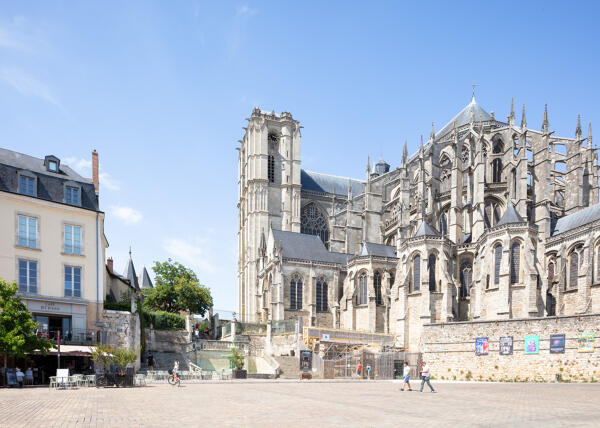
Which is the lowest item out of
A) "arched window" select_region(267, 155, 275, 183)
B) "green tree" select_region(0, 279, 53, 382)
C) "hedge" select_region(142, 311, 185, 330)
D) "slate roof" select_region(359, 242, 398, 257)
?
"hedge" select_region(142, 311, 185, 330)

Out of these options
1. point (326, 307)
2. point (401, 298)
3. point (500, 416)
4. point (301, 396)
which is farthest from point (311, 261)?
point (500, 416)

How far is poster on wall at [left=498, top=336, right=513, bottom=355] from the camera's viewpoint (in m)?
27.2

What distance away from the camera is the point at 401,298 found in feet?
134

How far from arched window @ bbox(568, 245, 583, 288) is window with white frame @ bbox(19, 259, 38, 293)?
32.6 meters

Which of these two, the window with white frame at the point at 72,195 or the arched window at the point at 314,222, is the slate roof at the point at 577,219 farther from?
the window with white frame at the point at 72,195

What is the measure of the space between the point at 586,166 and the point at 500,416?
3831cm

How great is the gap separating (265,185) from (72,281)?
111 feet

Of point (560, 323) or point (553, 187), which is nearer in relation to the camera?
point (560, 323)

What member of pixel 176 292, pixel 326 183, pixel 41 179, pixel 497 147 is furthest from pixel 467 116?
pixel 41 179

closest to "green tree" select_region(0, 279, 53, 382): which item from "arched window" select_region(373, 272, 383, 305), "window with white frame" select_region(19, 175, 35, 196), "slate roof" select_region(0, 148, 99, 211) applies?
"window with white frame" select_region(19, 175, 35, 196)

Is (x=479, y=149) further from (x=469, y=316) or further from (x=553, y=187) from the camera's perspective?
(x=469, y=316)

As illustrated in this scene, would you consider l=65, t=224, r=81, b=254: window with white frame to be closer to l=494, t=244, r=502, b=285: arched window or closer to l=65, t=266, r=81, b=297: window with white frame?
l=65, t=266, r=81, b=297: window with white frame

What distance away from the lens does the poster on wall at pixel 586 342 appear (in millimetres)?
24227

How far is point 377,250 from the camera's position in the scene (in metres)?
47.0
